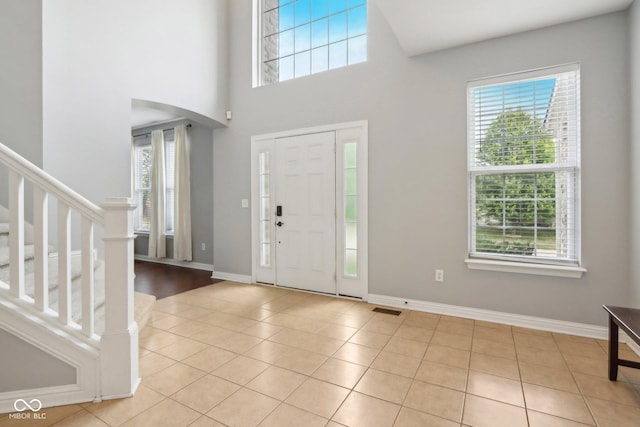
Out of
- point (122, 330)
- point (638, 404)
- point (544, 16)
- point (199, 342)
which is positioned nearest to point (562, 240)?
point (638, 404)

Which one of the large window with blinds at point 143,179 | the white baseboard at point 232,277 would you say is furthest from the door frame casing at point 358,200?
the large window with blinds at point 143,179

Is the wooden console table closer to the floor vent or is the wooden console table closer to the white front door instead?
the floor vent

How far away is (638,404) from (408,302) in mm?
1841

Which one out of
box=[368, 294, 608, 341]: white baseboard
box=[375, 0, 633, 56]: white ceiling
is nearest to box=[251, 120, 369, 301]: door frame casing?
box=[368, 294, 608, 341]: white baseboard

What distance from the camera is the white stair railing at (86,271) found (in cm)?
167

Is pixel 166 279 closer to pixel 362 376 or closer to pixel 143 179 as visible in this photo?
pixel 143 179

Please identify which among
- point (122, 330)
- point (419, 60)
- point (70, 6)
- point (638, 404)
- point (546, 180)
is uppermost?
point (70, 6)

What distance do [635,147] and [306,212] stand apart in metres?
3.14

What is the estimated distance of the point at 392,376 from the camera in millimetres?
2051

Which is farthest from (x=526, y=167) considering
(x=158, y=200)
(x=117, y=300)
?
(x=158, y=200)

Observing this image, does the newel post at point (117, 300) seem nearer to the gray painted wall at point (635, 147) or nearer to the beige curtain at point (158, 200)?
the gray painted wall at point (635, 147)

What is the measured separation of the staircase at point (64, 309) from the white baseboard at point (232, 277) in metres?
→ 2.67

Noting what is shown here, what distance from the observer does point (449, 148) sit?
3172 mm

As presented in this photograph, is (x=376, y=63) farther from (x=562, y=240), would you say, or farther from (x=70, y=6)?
(x=70, y=6)
